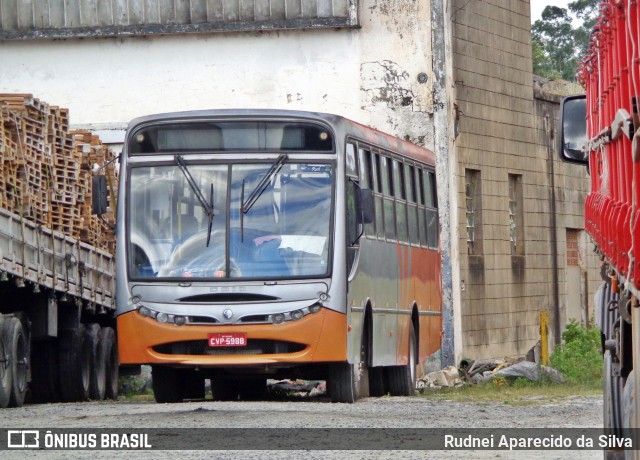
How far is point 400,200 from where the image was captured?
2164cm

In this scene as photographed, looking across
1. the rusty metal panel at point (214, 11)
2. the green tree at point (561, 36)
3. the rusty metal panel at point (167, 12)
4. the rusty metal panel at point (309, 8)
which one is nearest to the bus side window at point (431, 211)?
the rusty metal panel at point (309, 8)

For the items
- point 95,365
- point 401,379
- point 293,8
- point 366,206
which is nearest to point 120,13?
point 293,8

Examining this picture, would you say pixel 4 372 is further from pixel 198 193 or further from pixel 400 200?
pixel 400 200

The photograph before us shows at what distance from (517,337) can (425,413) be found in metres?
16.6

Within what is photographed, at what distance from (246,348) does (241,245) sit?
1.10 m

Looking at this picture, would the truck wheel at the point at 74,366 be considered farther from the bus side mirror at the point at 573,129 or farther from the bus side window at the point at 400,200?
the bus side mirror at the point at 573,129

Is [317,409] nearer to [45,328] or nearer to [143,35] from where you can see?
[45,328]

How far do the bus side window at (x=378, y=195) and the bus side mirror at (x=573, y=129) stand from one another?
24.8 ft

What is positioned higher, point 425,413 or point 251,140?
point 251,140

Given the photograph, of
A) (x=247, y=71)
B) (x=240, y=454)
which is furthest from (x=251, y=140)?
(x=247, y=71)

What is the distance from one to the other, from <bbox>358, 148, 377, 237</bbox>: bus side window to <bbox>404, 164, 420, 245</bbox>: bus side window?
2474 millimetres

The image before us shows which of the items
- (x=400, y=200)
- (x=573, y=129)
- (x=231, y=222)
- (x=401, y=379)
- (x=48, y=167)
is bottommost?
(x=401, y=379)

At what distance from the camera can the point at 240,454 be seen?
11.6 m

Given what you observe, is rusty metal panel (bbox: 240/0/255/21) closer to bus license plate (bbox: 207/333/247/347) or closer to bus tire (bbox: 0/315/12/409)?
bus tire (bbox: 0/315/12/409)
